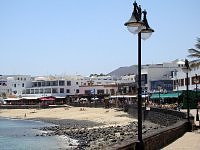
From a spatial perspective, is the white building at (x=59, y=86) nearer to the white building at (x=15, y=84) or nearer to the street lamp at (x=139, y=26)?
the white building at (x=15, y=84)

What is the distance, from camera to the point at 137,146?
1245 centimetres

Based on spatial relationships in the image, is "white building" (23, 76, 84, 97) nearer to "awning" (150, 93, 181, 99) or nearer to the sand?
the sand

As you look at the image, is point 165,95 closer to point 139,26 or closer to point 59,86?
point 59,86

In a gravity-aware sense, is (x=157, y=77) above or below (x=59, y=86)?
above

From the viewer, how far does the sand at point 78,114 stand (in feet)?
220

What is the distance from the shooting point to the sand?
220 ft

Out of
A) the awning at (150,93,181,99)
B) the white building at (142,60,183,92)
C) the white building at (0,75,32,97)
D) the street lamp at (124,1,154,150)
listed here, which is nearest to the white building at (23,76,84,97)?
the white building at (0,75,32,97)

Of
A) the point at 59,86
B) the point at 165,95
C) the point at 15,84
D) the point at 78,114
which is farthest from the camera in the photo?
the point at 15,84

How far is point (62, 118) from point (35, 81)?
151 ft

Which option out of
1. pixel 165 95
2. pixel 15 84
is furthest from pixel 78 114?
pixel 15 84

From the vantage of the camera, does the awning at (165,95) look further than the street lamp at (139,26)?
Yes

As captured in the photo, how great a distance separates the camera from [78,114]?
3351 inches

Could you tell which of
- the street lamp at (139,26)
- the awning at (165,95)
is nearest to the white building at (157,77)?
the awning at (165,95)

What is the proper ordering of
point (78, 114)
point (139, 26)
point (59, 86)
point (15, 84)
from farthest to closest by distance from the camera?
1. point (15, 84)
2. point (59, 86)
3. point (78, 114)
4. point (139, 26)
